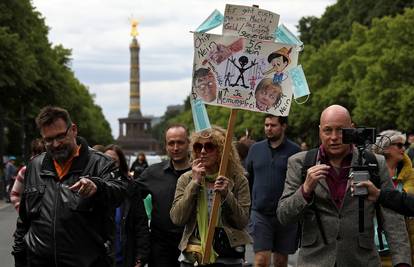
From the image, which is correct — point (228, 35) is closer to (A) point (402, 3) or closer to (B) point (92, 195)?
(B) point (92, 195)

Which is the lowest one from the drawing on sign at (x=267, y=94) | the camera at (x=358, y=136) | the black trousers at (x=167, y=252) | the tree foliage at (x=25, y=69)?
the black trousers at (x=167, y=252)

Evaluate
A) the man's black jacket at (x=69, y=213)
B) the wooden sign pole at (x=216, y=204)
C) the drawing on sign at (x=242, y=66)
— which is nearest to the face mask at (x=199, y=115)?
the wooden sign pole at (x=216, y=204)

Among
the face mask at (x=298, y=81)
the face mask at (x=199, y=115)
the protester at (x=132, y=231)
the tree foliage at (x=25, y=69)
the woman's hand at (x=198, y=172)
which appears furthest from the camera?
the tree foliage at (x=25, y=69)

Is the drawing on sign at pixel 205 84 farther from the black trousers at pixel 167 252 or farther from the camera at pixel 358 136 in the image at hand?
the camera at pixel 358 136

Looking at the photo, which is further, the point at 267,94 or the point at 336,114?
the point at 267,94

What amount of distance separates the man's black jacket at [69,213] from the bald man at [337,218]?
1115mm

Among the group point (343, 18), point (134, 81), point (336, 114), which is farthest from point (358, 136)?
point (134, 81)

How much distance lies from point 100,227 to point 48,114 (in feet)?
2.56

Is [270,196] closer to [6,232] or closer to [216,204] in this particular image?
[216,204]

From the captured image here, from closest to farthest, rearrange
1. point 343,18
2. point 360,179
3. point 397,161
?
point 360,179, point 397,161, point 343,18

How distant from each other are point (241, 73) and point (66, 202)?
5.90 ft

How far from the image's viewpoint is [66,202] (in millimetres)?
5859

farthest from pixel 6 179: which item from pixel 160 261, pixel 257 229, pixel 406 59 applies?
pixel 160 261

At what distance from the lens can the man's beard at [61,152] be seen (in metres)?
5.90
